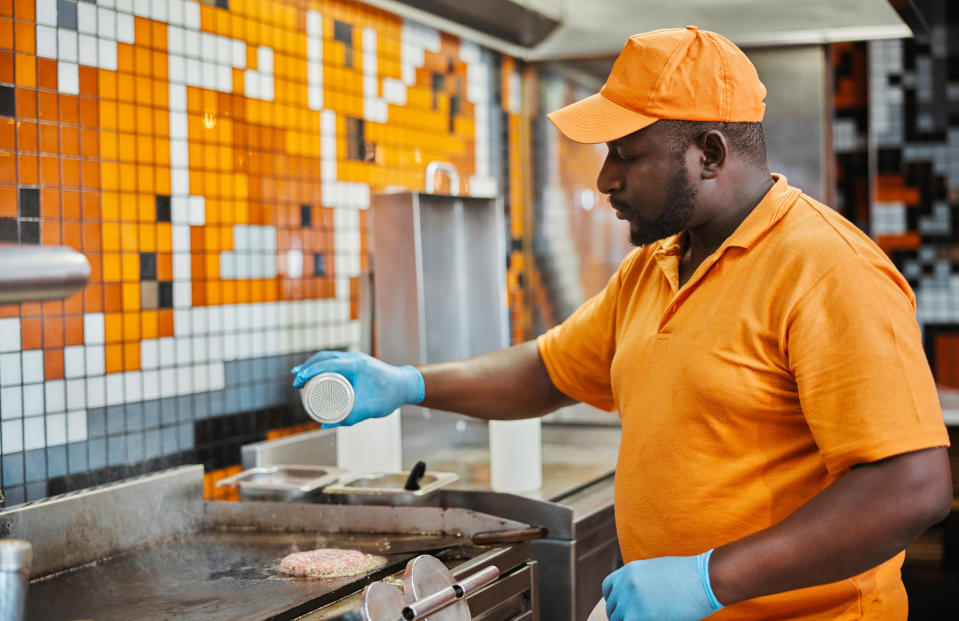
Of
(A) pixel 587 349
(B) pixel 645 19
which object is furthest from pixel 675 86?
(B) pixel 645 19

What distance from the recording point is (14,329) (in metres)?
2.00

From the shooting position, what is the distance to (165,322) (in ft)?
7.73

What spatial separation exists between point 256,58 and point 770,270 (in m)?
1.62

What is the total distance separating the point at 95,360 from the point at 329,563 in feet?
2.41

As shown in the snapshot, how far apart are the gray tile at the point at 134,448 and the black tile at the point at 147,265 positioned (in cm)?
35

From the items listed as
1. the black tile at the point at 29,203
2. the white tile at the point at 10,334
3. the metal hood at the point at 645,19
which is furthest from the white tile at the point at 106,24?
the metal hood at the point at 645,19

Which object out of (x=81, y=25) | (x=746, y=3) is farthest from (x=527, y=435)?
(x=746, y=3)

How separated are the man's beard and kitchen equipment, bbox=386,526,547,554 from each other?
665mm

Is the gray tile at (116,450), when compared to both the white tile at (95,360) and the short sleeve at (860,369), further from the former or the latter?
the short sleeve at (860,369)

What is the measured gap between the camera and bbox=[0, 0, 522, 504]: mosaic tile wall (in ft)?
6.70

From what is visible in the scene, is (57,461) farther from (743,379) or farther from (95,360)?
(743,379)

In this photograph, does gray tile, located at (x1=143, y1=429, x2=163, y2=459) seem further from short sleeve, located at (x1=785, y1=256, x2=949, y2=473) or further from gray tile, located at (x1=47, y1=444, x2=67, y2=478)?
short sleeve, located at (x1=785, y1=256, x2=949, y2=473)

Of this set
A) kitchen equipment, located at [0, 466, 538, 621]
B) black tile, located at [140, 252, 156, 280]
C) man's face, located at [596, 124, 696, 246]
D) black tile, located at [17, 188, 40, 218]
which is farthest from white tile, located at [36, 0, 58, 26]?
man's face, located at [596, 124, 696, 246]

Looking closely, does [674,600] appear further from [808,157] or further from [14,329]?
[808,157]
